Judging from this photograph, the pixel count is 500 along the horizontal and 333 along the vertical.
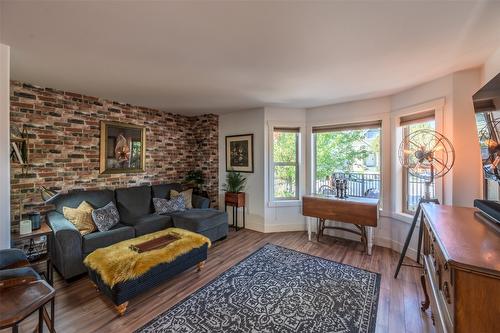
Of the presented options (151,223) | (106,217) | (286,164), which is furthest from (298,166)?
(106,217)

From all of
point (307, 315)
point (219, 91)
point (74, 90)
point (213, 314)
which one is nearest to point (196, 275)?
point (213, 314)

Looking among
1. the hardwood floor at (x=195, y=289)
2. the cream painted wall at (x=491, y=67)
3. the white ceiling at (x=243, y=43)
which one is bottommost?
the hardwood floor at (x=195, y=289)

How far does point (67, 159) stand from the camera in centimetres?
306

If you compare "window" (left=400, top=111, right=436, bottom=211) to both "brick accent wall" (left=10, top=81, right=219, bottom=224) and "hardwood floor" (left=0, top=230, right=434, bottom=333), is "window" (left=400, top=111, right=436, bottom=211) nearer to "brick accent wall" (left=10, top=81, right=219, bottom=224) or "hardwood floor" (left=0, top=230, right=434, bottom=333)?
"hardwood floor" (left=0, top=230, right=434, bottom=333)

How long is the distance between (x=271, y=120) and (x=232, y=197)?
168cm

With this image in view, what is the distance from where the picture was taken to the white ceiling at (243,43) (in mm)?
1398

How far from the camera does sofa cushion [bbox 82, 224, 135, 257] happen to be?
247 cm

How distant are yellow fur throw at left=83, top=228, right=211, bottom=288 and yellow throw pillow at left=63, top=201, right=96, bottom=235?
735 mm

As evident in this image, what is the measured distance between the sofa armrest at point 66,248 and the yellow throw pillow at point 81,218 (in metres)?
0.21

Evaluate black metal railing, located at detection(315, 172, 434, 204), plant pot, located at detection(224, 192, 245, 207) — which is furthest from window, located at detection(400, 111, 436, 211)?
plant pot, located at detection(224, 192, 245, 207)

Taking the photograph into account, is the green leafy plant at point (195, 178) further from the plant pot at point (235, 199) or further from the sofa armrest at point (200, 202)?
the plant pot at point (235, 199)

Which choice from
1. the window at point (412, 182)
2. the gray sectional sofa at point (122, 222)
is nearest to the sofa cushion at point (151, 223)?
the gray sectional sofa at point (122, 222)

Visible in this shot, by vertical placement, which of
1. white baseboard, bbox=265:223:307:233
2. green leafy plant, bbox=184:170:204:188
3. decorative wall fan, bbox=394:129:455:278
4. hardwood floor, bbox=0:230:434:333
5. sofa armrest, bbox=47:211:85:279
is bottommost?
hardwood floor, bbox=0:230:434:333

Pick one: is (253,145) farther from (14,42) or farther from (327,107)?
(14,42)
